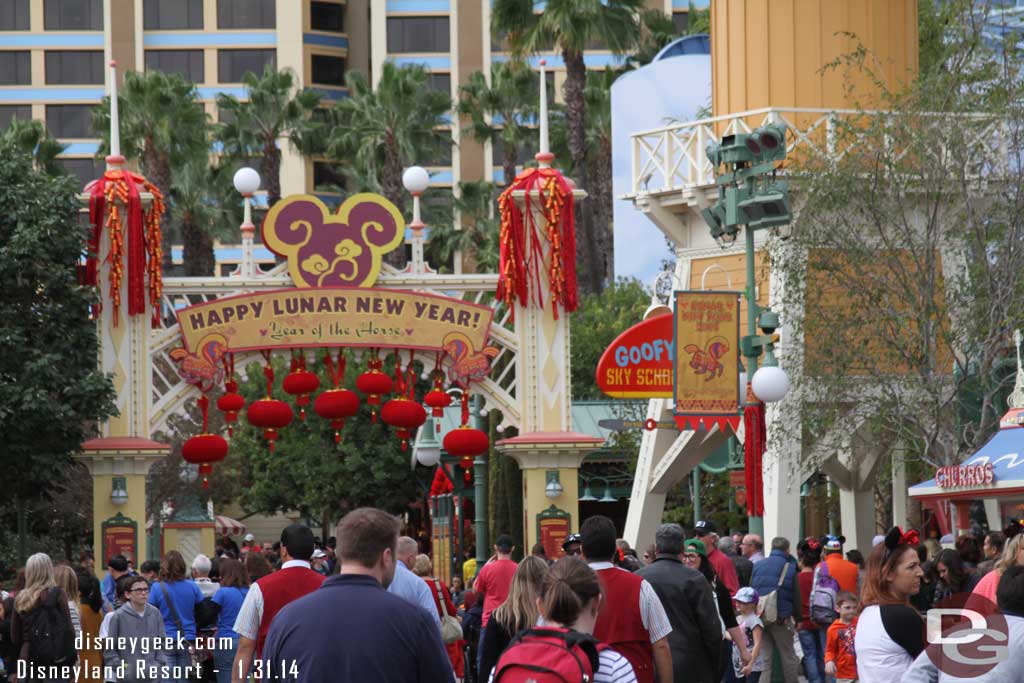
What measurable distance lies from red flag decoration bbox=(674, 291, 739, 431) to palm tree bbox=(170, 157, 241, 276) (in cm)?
3214

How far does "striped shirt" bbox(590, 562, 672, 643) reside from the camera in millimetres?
10281

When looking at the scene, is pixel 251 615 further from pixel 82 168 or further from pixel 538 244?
pixel 82 168

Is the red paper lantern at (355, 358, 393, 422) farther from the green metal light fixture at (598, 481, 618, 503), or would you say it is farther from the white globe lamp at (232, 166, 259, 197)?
the green metal light fixture at (598, 481, 618, 503)

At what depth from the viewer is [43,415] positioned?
25016 millimetres

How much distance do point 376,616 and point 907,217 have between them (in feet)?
64.9

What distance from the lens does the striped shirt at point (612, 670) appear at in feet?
26.7

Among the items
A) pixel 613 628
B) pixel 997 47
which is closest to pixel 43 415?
pixel 997 47

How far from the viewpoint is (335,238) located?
2734 centimetres

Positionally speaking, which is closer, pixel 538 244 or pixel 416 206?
pixel 538 244

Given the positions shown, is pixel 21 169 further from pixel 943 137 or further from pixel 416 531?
pixel 416 531

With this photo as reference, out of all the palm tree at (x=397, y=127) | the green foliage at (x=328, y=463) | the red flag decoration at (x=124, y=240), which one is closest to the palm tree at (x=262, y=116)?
the palm tree at (x=397, y=127)

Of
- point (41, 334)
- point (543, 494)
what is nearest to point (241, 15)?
point (41, 334)

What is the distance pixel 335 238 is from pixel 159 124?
1047 inches

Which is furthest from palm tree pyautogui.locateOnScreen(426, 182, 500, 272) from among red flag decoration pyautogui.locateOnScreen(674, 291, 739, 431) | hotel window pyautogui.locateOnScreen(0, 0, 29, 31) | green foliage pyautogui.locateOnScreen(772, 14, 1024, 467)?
hotel window pyautogui.locateOnScreen(0, 0, 29, 31)
